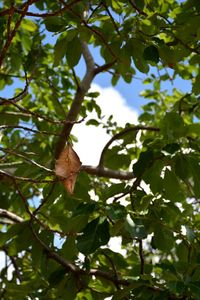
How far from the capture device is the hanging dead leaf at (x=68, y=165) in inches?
67.2

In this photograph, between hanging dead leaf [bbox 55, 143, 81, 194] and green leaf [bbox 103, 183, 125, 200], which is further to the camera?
green leaf [bbox 103, 183, 125, 200]

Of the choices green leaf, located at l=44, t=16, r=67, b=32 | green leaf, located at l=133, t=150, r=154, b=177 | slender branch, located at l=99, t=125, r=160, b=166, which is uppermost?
green leaf, located at l=44, t=16, r=67, b=32

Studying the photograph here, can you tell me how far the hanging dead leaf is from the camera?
171 centimetres

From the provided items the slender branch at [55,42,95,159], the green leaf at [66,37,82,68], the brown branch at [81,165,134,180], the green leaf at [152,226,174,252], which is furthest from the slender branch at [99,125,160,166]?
the green leaf at [152,226,174,252]

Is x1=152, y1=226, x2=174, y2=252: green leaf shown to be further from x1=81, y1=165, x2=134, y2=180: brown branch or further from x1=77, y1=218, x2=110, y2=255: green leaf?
x1=81, y1=165, x2=134, y2=180: brown branch

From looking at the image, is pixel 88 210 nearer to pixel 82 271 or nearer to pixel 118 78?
pixel 82 271

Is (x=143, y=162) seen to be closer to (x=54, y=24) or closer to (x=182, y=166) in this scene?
(x=182, y=166)

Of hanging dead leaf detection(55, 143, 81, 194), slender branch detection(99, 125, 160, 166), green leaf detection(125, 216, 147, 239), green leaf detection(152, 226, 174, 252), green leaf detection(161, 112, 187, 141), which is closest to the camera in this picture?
hanging dead leaf detection(55, 143, 81, 194)

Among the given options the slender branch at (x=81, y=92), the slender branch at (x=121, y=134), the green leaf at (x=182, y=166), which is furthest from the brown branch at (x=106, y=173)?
the green leaf at (x=182, y=166)

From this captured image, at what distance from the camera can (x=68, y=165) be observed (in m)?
1.72

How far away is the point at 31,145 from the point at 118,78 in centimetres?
88

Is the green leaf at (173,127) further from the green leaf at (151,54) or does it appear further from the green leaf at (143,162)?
the green leaf at (151,54)

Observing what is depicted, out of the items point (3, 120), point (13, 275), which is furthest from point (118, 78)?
point (13, 275)

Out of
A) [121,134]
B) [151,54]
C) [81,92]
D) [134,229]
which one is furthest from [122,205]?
[81,92]
